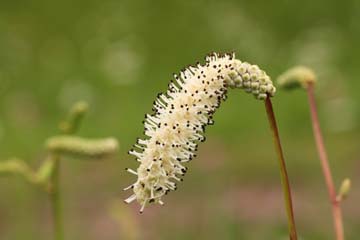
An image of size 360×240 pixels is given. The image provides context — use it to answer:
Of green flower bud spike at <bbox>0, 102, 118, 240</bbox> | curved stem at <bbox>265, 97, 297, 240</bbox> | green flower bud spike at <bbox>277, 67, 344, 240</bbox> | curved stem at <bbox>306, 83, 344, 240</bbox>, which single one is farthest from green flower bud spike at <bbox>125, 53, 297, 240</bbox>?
green flower bud spike at <bbox>0, 102, 118, 240</bbox>

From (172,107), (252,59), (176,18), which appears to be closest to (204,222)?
(172,107)

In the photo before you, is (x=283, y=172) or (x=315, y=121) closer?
(x=283, y=172)

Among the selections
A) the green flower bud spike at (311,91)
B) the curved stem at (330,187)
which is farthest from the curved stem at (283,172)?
the green flower bud spike at (311,91)

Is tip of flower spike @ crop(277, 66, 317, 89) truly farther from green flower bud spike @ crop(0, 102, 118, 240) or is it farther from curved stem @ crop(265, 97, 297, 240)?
curved stem @ crop(265, 97, 297, 240)

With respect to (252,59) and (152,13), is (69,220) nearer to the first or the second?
(252,59)

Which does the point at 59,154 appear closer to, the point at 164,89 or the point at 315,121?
the point at 315,121

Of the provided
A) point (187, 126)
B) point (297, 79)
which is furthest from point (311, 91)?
point (187, 126)
